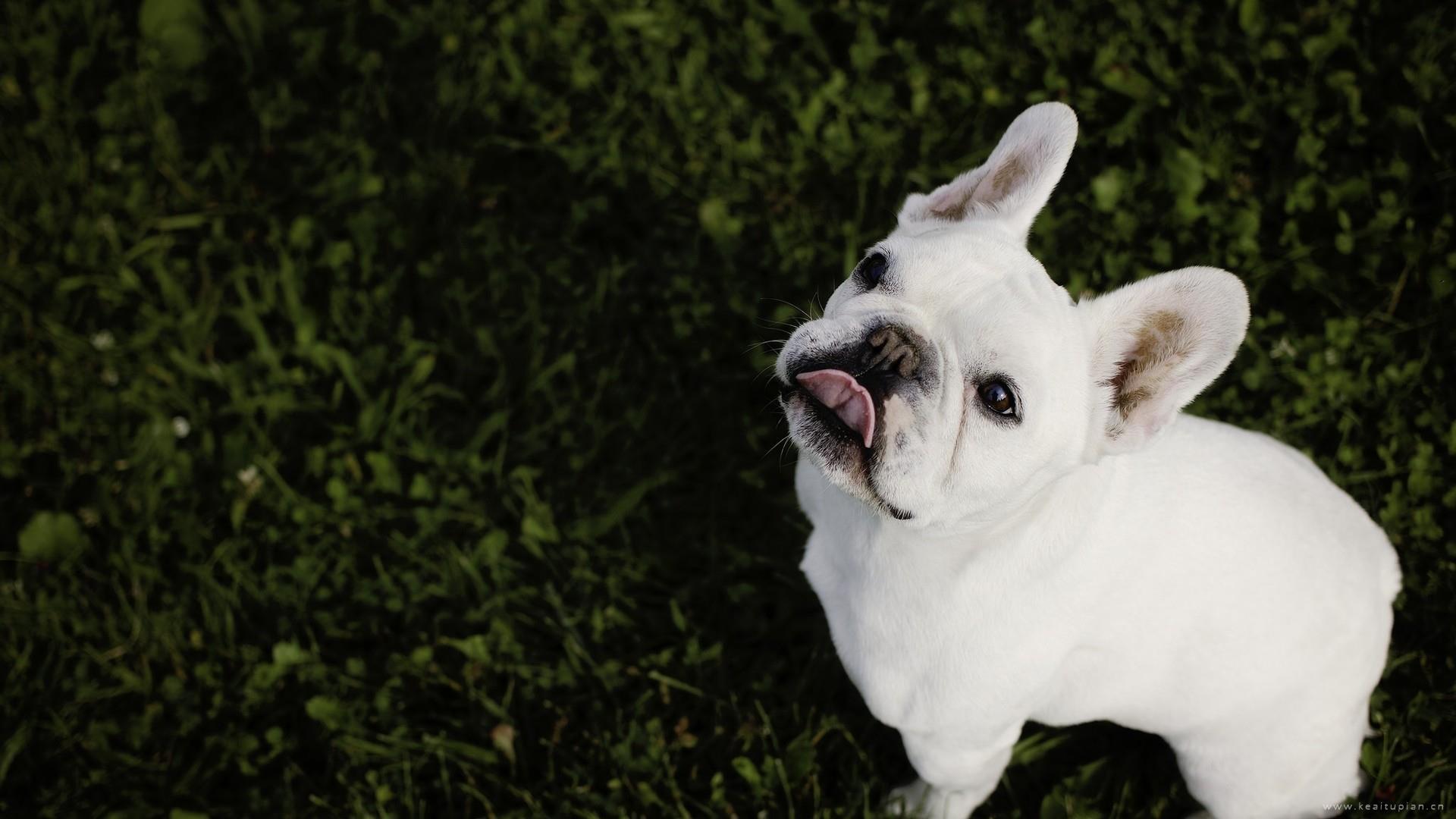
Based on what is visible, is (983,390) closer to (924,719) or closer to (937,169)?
(924,719)

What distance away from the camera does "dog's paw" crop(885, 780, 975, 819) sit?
10.8ft

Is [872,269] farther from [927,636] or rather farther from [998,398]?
[927,636]

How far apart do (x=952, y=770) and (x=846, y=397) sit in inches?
51.0

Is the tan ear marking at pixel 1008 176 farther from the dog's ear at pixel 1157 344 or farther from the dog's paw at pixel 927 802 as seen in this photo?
the dog's paw at pixel 927 802

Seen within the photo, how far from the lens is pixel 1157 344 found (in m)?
2.38

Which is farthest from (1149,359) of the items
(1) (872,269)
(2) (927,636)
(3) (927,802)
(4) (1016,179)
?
(3) (927,802)

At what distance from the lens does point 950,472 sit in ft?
7.79

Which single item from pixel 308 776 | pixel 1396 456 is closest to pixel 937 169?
pixel 1396 456

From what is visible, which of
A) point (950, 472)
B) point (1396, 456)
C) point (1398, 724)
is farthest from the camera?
point (1396, 456)

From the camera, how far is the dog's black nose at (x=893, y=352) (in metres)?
2.36

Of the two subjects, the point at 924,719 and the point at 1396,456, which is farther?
the point at 1396,456

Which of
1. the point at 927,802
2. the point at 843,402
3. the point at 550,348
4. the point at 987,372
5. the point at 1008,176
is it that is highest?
the point at 1008,176

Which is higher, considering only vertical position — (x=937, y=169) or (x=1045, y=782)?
(x=937, y=169)

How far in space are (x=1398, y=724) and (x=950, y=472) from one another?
2.39 metres
